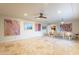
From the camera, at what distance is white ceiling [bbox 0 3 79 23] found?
2192 mm

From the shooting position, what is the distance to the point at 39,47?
2.21m

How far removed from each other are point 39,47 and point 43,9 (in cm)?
63

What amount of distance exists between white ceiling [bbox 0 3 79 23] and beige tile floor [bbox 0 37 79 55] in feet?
→ 1.29

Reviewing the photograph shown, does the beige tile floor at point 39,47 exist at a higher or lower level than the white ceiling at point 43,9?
lower

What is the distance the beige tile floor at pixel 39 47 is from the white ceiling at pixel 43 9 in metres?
0.39

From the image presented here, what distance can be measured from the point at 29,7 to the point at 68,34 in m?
0.80

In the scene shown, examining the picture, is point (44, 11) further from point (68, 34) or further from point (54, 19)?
point (68, 34)

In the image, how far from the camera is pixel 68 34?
227 centimetres

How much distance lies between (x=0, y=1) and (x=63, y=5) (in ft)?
3.41

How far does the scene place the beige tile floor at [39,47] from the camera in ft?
7.14

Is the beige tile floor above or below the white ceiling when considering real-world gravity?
below
